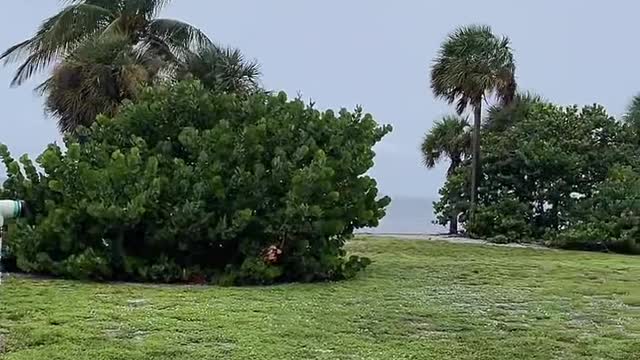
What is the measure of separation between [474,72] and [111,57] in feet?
23.0

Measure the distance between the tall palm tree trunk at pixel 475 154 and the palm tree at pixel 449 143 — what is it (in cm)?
120

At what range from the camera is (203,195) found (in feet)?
26.6

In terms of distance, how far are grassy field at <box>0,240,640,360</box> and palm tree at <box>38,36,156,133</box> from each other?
6.33m

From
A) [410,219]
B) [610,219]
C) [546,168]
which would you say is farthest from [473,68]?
[410,219]

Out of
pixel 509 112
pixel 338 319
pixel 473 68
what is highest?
pixel 473 68

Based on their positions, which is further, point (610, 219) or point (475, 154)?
point (475, 154)

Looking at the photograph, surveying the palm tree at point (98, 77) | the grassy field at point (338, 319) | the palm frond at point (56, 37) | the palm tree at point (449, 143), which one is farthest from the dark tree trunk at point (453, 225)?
the palm frond at point (56, 37)

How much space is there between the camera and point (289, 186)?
8.29m

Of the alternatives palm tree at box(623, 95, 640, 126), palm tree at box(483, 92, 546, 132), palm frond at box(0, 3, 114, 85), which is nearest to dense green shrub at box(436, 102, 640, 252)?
palm tree at box(483, 92, 546, 132)

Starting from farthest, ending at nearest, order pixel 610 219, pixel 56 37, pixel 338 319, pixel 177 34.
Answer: pixel 177 34, pixel 56 37, pixel 610 219, pixel 338 319

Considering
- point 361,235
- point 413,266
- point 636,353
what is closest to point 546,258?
point 413,266

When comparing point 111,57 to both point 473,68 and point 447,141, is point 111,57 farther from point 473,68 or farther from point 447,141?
point 447,141

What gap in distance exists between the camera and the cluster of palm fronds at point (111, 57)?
44.4ft

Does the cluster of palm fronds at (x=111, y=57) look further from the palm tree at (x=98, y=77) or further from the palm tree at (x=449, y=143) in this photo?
the palm tree at (x=449, y=143)
